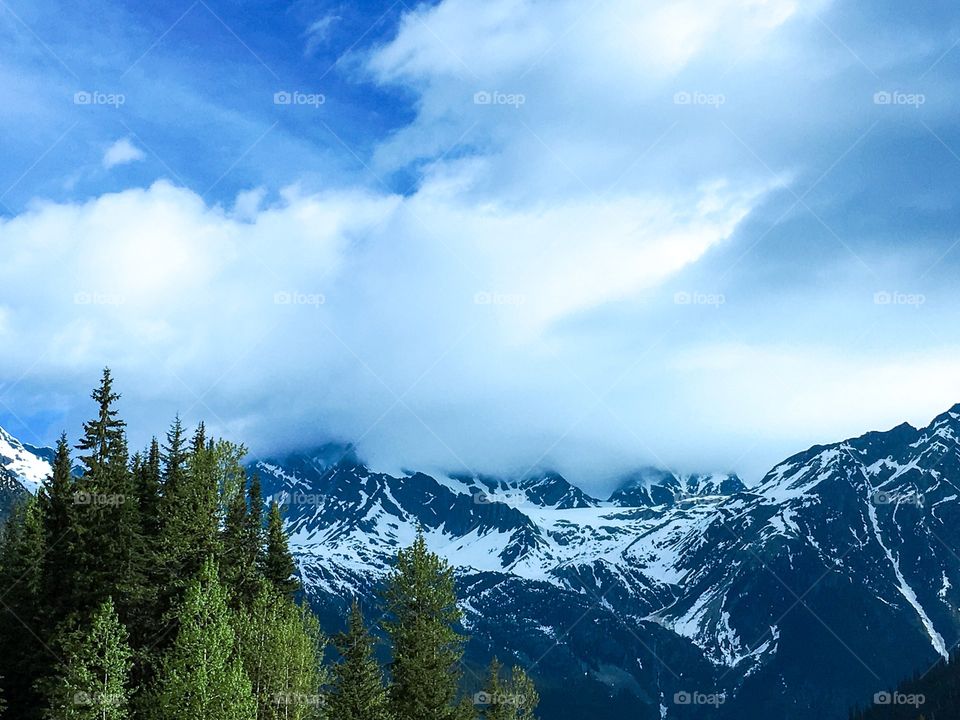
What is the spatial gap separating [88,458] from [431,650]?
34.6 meters

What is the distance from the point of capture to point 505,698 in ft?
377

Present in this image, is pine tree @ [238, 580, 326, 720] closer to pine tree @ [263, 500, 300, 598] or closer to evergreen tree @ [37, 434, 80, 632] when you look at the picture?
evergreen tree @ [37, 434, 80, 632]

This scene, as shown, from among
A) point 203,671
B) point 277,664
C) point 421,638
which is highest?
point 421,638

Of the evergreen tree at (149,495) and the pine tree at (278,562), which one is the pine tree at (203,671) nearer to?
the evergreen tree at (149,495)

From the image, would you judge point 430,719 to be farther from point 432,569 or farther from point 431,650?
point 432,569

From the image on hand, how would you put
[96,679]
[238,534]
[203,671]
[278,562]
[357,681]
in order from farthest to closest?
[278,562] < [357,681] < [238,534] < [96,679] < [203,671]

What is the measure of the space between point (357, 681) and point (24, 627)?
1099 inches

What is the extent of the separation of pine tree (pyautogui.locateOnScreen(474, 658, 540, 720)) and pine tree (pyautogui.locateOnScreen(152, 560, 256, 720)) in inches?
1886

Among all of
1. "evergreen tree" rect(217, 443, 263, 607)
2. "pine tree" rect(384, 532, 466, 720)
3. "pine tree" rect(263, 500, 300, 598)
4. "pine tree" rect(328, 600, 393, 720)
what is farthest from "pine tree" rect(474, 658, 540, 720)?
"evergreen tree" rect(217, 443, 263, 607)

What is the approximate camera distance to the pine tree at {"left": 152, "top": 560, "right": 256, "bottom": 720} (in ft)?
204

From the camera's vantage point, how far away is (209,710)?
62.2 m

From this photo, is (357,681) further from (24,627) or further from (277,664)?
(24,627)

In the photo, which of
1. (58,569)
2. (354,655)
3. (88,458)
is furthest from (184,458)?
(354,655)

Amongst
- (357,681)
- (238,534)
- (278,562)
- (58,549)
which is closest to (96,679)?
(58,549)
